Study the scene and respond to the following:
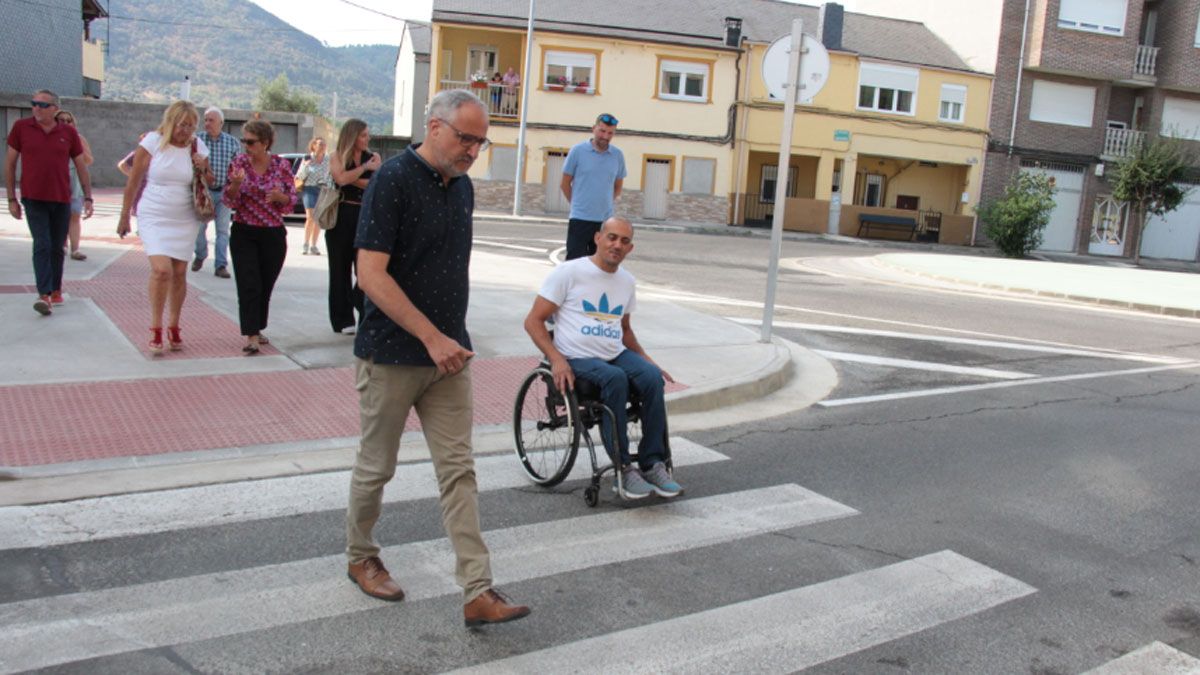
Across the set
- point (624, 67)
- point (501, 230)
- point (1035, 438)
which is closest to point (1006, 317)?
point (1035, 438)

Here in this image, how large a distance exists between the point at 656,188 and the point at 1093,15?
1749 cm

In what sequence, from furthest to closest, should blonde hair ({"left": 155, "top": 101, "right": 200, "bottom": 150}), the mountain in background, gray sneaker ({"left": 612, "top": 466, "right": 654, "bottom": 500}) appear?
the mountain in background, blonde hair ({"left": 155, "top": 101, "right": 200, "bottom": 150}), gray sneaker ({"left": 612, "top": 466, "right": 654, "bottom": 500})

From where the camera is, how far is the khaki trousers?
373cm

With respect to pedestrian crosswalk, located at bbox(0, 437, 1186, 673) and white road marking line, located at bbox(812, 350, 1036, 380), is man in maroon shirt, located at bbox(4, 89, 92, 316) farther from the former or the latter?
white road marking line, located at bbox(812, 350, 1036, 380)

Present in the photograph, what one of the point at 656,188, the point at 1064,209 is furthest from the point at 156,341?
the point at 1064,209

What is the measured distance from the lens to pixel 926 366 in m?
9.93

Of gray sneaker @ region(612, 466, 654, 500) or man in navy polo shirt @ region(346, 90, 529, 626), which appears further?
gray sneaker @ region(612, 466, 654, 500)

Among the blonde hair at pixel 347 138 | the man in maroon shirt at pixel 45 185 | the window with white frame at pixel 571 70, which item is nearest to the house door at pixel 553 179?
the window with white frame at pixel 571 70

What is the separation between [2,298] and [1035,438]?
8.80m

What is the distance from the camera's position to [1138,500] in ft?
19.5

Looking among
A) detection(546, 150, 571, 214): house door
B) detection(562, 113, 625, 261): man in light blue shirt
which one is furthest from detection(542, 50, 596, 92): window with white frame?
Result: detection(562, 113, 625, 261): man in light blue shirt

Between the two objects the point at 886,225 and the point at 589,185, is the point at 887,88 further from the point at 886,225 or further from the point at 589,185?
the point at 589,185

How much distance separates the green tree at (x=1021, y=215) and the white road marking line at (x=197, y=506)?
31577 mm

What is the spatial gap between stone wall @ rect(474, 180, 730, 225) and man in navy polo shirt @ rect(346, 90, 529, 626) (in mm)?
30803
